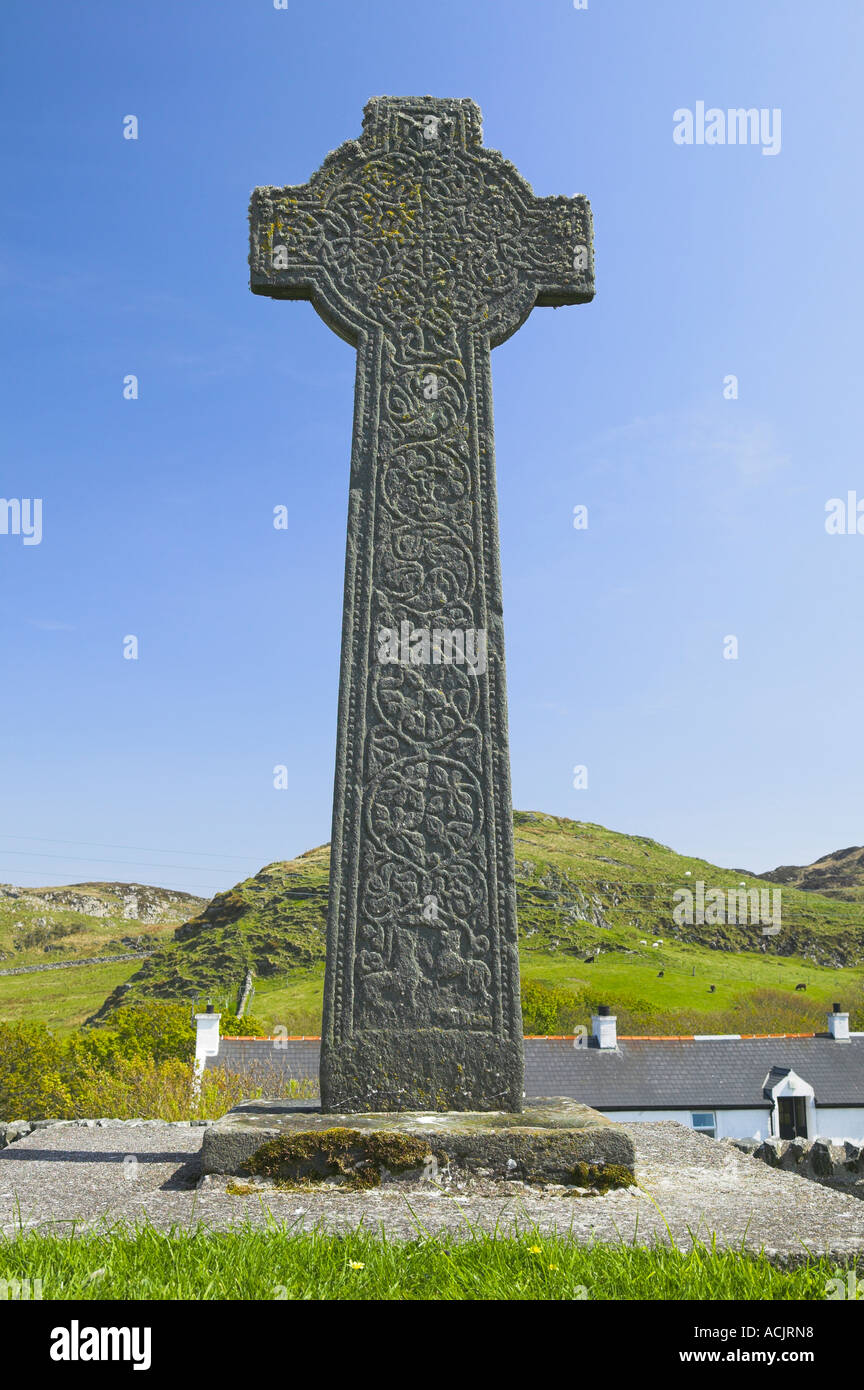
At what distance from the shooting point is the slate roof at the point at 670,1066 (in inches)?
750

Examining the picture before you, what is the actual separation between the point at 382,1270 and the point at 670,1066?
2022cm

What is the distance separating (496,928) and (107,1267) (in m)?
2.00

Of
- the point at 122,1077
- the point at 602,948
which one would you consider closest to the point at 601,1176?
the point at 122,1077

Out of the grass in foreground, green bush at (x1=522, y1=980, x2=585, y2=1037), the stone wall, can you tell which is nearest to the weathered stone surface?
the grass in foreground

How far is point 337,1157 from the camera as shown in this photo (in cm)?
345

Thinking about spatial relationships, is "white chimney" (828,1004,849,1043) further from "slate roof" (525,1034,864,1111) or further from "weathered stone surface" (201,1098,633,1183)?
"weathered stone surface" (201,1098,633,1183)

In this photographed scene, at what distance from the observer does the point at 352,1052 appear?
3889 millimetres

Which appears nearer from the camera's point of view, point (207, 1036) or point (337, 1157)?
point (337, 1157)

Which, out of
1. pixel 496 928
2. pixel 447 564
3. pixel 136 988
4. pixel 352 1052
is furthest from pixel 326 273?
pixel 136 988

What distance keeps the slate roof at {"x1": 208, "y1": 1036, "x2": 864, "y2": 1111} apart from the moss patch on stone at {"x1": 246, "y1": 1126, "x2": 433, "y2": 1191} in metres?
14.8

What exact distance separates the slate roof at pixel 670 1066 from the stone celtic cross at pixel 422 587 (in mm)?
14571

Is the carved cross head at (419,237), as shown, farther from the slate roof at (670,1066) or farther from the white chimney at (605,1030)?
the white chimney at (605,1030)

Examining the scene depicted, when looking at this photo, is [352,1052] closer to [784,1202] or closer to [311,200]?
[784,1202]

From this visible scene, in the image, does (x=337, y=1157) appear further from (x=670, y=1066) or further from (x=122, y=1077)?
(x=670, y=1066)
